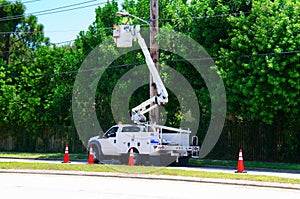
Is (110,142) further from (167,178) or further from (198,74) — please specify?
(167,178)

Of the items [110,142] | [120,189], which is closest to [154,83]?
[110,142]

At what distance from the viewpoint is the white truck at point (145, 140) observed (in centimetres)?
1970

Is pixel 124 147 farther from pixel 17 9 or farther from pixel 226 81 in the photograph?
pixel 17 9

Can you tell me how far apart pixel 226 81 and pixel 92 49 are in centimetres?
1028

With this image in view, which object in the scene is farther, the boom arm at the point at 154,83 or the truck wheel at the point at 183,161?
the boom arm at the point at 154,83

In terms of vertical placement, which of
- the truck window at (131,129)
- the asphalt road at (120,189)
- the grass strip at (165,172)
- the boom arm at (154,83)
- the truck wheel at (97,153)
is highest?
the boom arm at (154,83)

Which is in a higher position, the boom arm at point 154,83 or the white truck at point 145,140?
the boom arm at point 154,83

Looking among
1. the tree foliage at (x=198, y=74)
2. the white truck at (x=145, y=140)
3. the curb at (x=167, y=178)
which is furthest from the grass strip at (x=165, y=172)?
the tree foliage at (x=198, y=74)

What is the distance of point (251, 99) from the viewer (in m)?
21.0

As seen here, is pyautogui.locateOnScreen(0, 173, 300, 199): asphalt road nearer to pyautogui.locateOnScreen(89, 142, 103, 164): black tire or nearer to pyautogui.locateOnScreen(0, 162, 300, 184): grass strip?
pyautogui.locateOnScreen(0, 162, 300, 184): grass strip

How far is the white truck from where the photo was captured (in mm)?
19703

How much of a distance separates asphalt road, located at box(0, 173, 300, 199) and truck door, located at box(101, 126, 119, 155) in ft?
22.4

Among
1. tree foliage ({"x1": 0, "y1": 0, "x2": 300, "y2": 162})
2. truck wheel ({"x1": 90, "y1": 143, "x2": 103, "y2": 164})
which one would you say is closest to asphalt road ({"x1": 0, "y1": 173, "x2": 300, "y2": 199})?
truck wheel ({"x1": 90, "y1": 143, "x2": 103, "y2": 164})

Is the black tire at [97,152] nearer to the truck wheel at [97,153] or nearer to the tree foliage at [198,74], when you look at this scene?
the truck wheel at [97,153]
